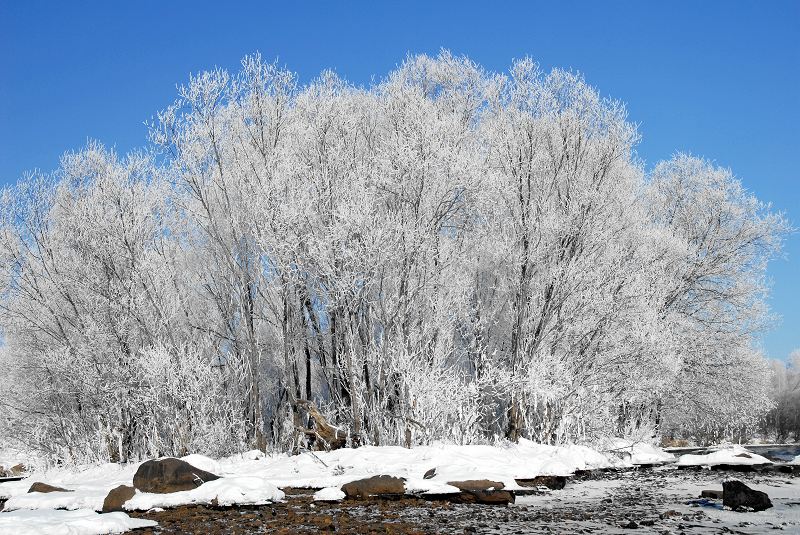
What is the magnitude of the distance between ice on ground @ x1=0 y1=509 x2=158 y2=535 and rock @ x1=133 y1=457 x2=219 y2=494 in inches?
101

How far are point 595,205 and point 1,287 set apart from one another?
1968 cm

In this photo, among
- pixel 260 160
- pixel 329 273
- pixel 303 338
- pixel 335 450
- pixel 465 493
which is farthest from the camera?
pixel 260 160

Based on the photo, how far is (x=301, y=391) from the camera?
2320 cm

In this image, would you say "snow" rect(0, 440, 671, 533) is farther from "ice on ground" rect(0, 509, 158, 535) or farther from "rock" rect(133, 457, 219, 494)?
"rock" rect(133, 457, 219, 494)

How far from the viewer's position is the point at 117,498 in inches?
502

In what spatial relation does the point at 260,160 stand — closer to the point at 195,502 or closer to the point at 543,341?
the point at 543,341

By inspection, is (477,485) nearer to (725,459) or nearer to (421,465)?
(421,465)

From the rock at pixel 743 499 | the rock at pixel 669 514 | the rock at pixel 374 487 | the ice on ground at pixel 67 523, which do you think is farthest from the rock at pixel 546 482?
the ice on ground at pixel 67 523

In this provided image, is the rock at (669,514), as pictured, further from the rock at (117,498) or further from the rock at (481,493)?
the rock at (117,498)

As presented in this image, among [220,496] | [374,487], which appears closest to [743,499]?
[374,487]

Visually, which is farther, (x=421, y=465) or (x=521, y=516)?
(x=421, y=465)

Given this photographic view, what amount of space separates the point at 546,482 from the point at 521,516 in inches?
154

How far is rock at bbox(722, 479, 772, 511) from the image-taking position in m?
11.2

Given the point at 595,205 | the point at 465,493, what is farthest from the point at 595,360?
the point at 465,493
